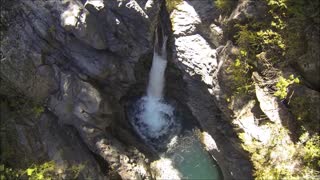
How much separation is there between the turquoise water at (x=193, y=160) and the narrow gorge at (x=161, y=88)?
0.03 meters

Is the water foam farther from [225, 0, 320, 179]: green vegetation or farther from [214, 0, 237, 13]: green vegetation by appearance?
[225, 0, 320, 179]: green vegetation

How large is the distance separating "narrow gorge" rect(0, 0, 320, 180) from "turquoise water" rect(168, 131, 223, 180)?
0.11 feet

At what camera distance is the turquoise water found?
406 inches

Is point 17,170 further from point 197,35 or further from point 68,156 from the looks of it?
point 197,35

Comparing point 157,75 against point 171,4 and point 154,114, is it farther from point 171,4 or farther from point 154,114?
point 171,4

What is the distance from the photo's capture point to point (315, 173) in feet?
20.0

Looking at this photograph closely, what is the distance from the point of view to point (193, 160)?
10555 mm

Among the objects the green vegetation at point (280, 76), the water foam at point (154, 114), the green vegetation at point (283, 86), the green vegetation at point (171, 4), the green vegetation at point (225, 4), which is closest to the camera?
the green vegetation at point (280, 76)

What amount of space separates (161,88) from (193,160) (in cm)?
268

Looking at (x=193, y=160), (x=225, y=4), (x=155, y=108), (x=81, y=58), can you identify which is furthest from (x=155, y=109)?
(x=225, y=4)

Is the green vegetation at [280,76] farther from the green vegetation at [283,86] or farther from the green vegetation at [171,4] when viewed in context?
the green vegetation at [171,4]

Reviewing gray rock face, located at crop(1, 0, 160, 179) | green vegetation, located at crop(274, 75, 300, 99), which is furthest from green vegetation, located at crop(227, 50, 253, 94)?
gray rock face, located at crop(1, 0, 160, 179)

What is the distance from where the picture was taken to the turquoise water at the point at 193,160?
1030 cm

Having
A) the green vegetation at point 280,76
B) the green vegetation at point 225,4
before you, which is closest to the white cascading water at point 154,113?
the green vegetation at point 225,4
